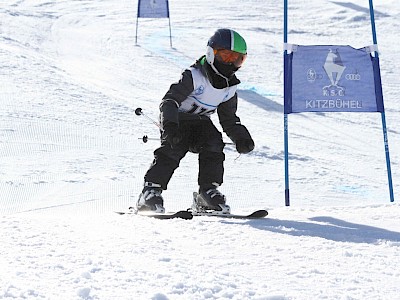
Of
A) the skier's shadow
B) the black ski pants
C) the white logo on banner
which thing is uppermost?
the white logo on banner

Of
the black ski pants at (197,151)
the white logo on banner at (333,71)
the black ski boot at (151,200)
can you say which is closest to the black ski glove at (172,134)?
the black ski pants at (197,151)

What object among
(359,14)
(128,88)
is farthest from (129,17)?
(128,88)

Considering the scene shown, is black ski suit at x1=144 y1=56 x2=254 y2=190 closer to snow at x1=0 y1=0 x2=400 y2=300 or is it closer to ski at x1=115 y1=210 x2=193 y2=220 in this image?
ski at x1=115 y1=210 x2=193 y2=220

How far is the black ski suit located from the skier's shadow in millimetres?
615

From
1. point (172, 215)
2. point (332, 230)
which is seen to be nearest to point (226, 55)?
point (172, 215)

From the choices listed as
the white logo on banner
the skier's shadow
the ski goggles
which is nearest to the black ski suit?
the ski goggles

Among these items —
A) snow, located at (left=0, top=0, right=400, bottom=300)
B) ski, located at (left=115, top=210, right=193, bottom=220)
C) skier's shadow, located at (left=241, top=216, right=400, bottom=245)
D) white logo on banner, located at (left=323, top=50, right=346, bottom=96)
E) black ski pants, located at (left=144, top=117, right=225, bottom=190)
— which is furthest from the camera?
white logo on banner, located at (left=323, top=50, right=346, bottom=96)

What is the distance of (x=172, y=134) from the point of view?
162 inches

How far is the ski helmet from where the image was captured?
4.29 meters

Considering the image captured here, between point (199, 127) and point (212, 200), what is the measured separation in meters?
0.46

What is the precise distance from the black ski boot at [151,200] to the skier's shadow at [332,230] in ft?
2.07

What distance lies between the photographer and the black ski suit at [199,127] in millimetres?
4387

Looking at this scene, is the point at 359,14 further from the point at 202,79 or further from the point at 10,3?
the point at 202,79

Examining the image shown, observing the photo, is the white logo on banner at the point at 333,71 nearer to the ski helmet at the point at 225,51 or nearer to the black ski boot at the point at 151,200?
the ski helmet at the point at 225,51
